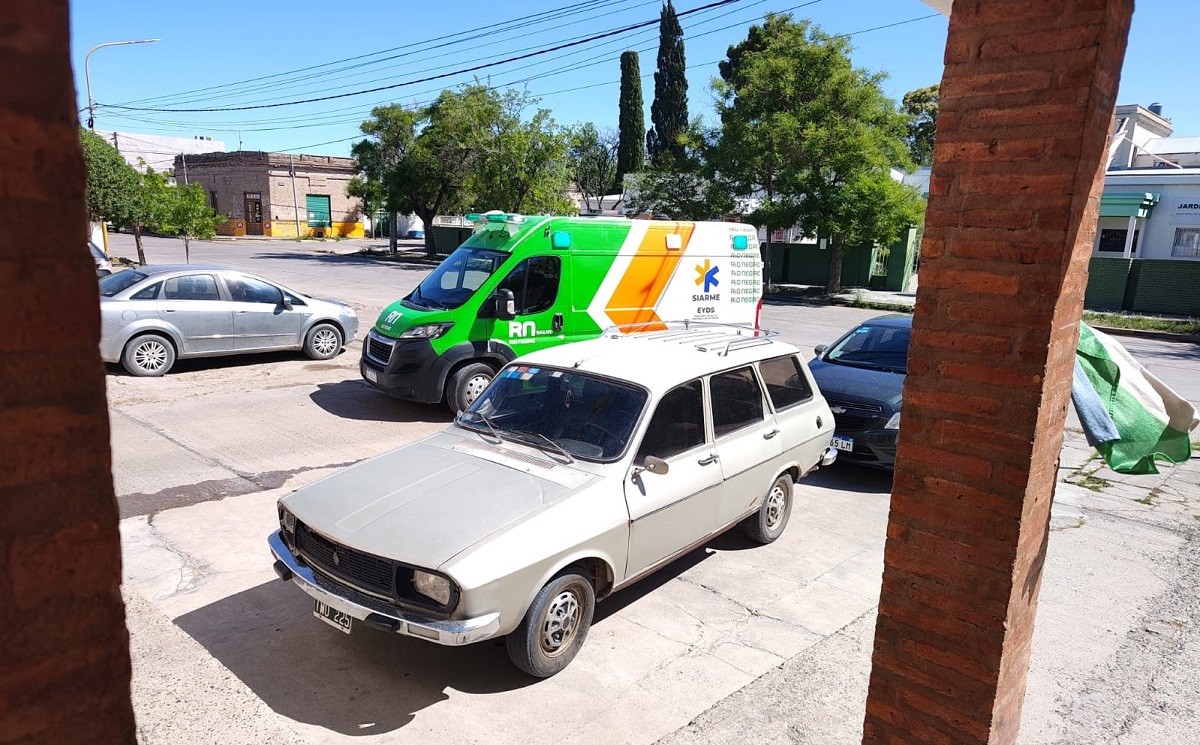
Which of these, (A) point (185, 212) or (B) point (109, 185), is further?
(A) point (185, 212)

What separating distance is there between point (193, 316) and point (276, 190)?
47084 mm

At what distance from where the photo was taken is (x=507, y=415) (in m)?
5.61

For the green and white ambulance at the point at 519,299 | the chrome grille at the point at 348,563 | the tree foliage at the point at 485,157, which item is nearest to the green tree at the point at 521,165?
the tree foliage at the point at 485,157

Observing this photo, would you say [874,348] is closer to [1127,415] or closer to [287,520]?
[1127,415]

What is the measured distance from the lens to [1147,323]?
22.6 metres

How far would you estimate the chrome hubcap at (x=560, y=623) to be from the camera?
14.5ft

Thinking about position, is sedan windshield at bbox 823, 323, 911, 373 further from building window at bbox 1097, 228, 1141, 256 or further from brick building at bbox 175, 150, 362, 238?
brick building at bbox 175, 150, 362, 238

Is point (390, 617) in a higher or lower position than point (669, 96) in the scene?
lower

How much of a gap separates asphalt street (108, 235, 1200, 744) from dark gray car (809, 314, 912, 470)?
0.47 meters

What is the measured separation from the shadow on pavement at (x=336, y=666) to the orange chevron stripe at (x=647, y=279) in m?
6.60

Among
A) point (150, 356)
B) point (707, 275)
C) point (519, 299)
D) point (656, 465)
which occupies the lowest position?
point (150, 356)

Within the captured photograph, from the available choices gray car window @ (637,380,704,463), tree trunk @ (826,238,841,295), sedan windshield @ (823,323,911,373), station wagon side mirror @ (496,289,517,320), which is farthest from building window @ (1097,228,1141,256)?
gray car window @ (637,380,704,463)

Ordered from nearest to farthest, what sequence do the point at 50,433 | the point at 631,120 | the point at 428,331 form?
the point at 50,433
the point at 428,331
the point at 631,120

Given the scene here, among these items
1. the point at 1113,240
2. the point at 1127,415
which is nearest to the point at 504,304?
the point at 1127,415
